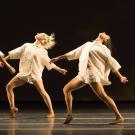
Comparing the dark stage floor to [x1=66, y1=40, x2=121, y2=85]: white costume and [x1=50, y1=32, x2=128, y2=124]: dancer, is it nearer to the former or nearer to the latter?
[x1=50, y1=32, x2=128, y2=124]: dancer

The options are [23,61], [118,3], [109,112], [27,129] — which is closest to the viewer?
[27,129]

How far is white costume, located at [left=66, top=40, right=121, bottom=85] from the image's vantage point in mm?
9750

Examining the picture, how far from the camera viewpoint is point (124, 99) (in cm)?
1492

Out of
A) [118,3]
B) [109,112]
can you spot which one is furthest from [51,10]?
[109,112]

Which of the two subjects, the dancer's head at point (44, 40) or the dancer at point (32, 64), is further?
the dancer's head at point (44, 40)

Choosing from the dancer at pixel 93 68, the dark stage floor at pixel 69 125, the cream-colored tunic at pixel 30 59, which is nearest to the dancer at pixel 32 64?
the cream-colored tunic at pixel 30 59

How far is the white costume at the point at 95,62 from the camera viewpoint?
9.75 meters

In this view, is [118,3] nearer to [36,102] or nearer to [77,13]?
[77,13]

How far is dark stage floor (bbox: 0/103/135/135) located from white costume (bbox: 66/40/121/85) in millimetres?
680

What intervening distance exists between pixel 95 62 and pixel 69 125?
1.01 meters

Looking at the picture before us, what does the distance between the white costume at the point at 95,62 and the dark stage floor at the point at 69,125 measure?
680 millimetres

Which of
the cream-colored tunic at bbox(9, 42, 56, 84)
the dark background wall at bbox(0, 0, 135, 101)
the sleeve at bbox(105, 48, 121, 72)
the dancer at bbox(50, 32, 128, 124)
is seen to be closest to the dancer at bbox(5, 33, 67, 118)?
the cream-colored tunic at bbox(9, 42, 56, 84)

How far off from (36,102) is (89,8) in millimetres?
2423

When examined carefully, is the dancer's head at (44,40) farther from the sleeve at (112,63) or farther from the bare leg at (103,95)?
the bare leg at (103,95)
